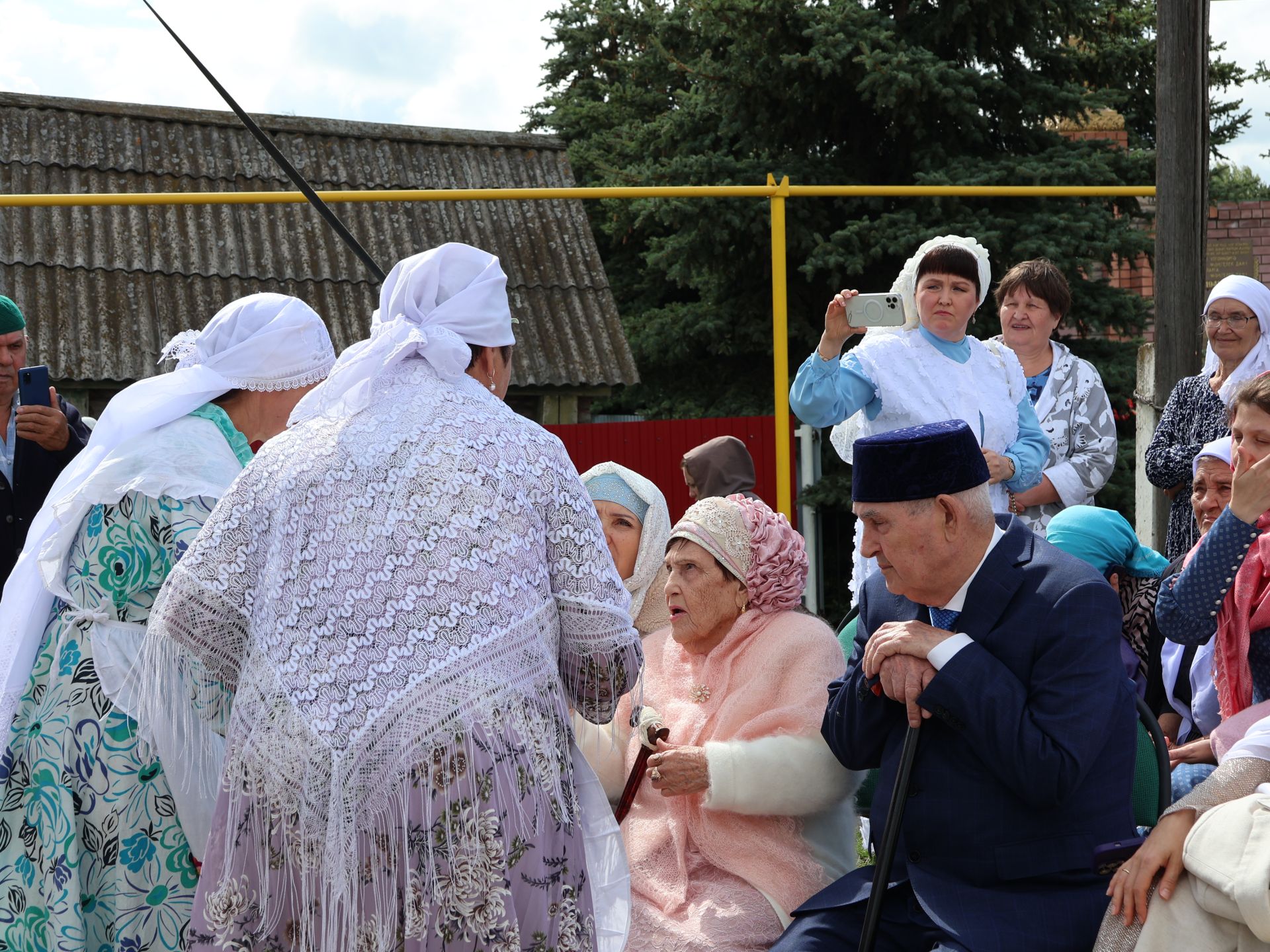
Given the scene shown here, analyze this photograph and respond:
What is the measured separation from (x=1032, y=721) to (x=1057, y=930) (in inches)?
14.8

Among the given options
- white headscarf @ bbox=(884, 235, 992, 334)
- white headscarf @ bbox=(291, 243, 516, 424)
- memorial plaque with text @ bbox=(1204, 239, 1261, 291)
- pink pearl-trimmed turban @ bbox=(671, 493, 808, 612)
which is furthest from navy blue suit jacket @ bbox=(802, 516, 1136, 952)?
memorial plaque with text @ bbox=(1204, 239, 1261, 291)

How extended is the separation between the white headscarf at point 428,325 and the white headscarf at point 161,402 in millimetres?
589

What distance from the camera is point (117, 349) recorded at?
9.22m

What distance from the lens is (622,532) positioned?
380 centimetres

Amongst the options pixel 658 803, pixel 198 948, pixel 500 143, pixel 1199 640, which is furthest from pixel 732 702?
pixel 500 143

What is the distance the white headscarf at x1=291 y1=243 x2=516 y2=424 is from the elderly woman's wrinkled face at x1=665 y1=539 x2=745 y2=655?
101cm

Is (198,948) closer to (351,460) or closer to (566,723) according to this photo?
(566,723)

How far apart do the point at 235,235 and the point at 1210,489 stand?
833 cm

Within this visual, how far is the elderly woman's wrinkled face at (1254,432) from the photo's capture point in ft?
9.89

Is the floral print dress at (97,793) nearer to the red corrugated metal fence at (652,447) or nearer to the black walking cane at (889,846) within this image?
the black walking cane at (889,846)

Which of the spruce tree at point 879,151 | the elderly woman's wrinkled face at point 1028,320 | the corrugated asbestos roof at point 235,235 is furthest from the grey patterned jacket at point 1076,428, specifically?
the corrugated asbestos roof at point 235,235

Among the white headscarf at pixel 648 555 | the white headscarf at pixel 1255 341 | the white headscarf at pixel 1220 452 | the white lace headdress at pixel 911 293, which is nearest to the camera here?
the white headscarf at pixel 1220 452

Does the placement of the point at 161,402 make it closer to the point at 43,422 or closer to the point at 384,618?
the point at 384,618

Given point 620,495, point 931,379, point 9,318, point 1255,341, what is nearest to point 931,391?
point 931,379
